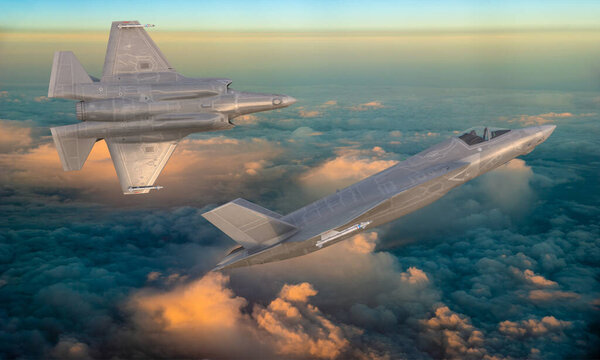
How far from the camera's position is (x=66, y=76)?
25891mm

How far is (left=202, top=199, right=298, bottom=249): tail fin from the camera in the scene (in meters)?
20.5

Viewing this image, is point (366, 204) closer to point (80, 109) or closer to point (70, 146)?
point (80, 109)

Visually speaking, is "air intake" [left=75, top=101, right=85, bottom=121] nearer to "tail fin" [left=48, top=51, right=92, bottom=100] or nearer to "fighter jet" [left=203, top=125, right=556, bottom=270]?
"tail fin" [left=48, top=51, right=92, bottom=100]

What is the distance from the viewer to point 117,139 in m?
26.0

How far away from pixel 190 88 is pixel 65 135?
25.9 feet

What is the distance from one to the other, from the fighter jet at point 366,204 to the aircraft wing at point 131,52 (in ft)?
42.3

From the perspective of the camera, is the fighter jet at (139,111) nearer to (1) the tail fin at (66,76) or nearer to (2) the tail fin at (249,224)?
(1) the tail fin at (66,76)

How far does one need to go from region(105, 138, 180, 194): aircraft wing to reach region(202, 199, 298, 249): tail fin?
802cm

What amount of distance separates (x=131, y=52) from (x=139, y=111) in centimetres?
500

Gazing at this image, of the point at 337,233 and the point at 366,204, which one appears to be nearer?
the point at 337,233

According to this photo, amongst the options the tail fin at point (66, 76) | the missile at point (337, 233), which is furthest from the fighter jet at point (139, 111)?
the missile at point (337, 233)

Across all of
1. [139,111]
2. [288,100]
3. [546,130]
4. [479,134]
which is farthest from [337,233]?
[546,130]

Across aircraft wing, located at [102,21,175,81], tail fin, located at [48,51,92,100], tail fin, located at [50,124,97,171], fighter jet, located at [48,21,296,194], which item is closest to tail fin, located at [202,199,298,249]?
fighter jet, located at [48,21,296,194]

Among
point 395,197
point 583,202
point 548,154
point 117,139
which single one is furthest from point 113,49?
point 548,154
